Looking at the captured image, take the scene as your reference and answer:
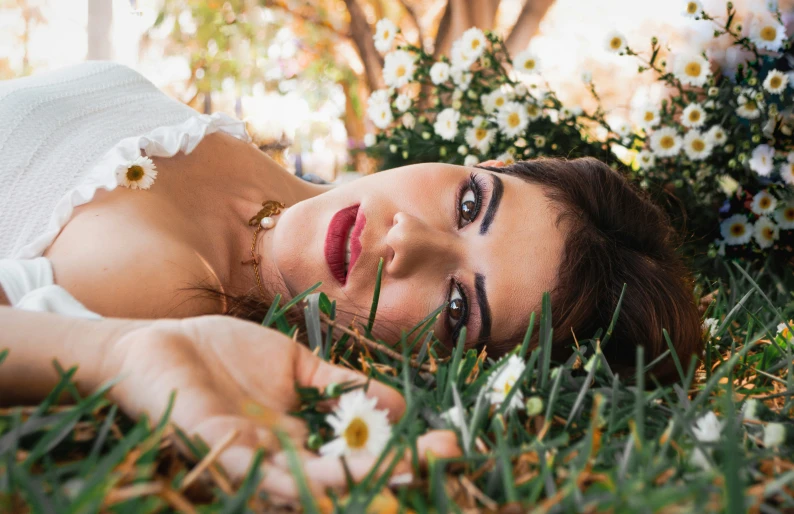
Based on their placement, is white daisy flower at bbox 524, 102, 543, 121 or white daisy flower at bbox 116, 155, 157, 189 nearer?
white daisy flower at bbox 116, 155, 157, 189

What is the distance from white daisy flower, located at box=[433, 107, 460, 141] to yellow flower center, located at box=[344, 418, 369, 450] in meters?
1.74

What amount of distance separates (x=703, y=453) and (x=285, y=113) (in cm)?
674

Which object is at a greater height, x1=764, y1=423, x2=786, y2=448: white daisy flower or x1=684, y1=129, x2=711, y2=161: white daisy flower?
x1=684, y1=129, x2=711, y2=161: white daisy flower

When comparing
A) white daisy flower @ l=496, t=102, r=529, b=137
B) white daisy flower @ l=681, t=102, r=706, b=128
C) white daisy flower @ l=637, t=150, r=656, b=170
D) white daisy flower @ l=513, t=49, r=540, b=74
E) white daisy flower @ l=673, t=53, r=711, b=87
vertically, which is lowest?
white daisy flower @ l=637, t=150, r=656, b=170

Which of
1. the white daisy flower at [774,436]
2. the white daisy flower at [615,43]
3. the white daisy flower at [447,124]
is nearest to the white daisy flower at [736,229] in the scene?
the white daisy flower at [615,43]

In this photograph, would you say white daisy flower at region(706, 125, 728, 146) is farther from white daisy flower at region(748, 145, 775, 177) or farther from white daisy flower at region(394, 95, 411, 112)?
white daisy flower at region(394, 95, 411, 112)

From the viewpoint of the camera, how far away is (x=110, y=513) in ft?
1.46

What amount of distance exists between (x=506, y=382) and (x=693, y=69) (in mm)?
1519

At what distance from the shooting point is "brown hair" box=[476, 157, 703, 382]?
3.96 feet

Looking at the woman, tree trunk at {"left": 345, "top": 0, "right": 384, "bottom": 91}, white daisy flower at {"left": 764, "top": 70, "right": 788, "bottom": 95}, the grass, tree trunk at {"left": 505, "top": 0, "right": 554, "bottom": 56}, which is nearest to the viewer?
the grass

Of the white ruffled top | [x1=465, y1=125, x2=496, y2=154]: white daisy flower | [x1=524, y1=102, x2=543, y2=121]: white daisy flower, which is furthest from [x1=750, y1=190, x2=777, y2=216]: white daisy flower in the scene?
the white ruffled top

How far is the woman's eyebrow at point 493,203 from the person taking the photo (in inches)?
47.9

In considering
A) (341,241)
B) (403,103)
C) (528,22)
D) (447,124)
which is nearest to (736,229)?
(447,124)

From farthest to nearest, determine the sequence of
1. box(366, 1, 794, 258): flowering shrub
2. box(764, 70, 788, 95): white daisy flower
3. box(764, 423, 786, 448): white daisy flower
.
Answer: box(366, 1, 794, 258): flowering shrub < box(764, 70, 788, 95): white daisy flower < box(764, 423, 786, 448): white daisy flower
